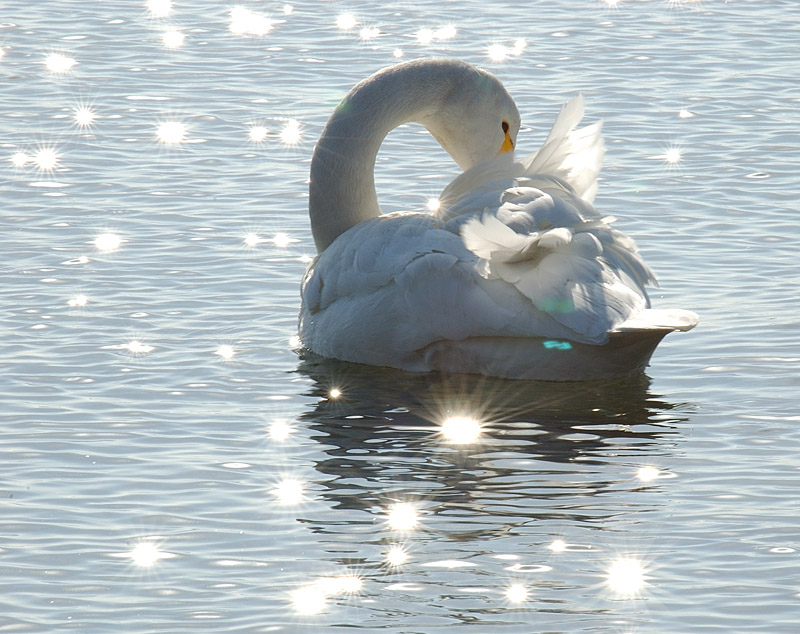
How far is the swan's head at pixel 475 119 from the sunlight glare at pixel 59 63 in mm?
6648

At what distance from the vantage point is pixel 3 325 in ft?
31.1

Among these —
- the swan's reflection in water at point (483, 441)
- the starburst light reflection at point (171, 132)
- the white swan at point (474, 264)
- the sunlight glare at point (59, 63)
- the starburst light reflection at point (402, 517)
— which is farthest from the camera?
the sunlight glare at point (59, 63)

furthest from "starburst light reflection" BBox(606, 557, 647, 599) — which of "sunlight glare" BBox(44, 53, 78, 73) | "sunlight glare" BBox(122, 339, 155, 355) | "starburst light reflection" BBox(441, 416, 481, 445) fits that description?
"sunlight glare" BBox(44, 53, 78, 73)

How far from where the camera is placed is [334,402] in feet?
28.1

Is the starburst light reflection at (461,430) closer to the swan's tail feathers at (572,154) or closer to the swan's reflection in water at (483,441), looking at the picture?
the swan's reflection in water at (483,441)

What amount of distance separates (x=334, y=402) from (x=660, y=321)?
1.72 metres

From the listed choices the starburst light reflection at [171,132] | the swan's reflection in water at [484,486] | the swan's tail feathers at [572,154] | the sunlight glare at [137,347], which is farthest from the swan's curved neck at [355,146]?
the starburst light reflection at [171,132]

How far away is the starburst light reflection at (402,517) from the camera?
6723 millimetres

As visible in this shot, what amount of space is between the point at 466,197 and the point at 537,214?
1.79 ft

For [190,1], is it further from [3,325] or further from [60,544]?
[60,544]

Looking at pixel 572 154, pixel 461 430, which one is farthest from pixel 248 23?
pixel 461 430

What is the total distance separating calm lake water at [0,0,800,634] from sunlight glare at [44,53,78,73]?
0.11m

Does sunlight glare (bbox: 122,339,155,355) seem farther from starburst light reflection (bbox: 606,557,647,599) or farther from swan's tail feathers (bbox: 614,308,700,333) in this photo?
starburst light reflection (bbox: 606,557,647,599)

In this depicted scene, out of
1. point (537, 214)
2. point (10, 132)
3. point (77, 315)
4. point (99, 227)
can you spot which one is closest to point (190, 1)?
point (10, 132)
